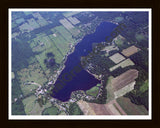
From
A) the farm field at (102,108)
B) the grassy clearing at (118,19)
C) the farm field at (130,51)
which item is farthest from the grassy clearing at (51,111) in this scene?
the grassy clearing at (118,19)

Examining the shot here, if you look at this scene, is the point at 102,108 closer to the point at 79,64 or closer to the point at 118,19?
the point at 79,64

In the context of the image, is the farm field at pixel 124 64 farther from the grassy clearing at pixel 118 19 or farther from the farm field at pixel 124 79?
the grassy clearing at pixel 118 19

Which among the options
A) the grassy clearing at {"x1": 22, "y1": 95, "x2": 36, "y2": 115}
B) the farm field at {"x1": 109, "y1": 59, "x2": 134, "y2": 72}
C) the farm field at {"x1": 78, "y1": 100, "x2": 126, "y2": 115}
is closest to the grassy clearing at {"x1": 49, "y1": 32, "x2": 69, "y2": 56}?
the farm field at {"x1": 109, "y1": 59, "x2": 134, "y2": 72}

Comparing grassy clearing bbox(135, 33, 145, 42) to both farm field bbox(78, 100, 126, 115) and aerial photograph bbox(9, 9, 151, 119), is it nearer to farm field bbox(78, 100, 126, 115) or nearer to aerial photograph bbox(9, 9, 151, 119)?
aerial photograph bbox(9, 9, 151, 119)

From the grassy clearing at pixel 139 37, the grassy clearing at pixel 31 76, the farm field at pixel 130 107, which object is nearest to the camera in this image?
the farm field at pixel 130 107

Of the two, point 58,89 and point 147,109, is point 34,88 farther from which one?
point 147,109

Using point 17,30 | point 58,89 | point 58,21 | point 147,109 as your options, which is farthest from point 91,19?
point 147,109
